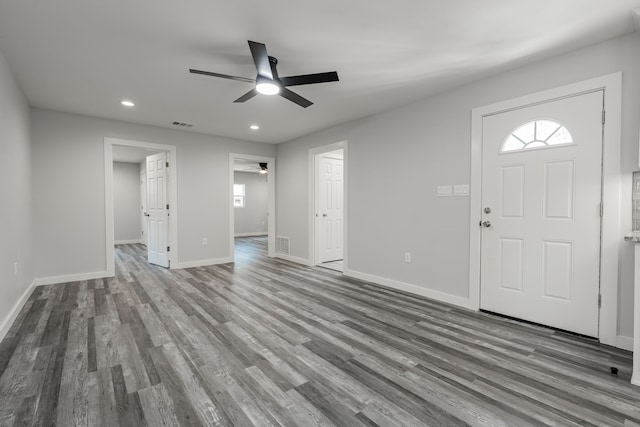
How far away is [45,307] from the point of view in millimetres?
3350

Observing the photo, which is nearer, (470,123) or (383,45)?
(383,45)

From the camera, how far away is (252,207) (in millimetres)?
11156

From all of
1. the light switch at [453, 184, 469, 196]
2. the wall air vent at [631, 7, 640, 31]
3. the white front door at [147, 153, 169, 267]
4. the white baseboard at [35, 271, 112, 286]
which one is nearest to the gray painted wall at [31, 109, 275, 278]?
the white baseboard at [35, 271, 112, 286]

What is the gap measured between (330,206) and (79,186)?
163 inches

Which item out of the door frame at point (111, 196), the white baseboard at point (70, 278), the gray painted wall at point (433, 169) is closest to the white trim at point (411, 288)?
the gray painted wall at point (433, 169)

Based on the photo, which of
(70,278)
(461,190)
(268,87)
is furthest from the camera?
(70,278)

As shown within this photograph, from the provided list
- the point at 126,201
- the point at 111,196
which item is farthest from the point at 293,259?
the point at 126,201

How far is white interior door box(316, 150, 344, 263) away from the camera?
571cm

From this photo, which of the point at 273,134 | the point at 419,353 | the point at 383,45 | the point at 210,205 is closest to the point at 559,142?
the point at 383,45

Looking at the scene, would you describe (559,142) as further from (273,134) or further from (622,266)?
(273,134)

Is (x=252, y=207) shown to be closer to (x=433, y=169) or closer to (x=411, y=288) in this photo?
(x=411, y=288)

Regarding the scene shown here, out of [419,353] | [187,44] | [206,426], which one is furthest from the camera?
A: [187,44]

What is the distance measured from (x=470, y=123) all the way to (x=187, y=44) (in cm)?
296

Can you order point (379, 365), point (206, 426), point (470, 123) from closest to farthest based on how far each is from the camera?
1. point (206, 426)
2. point (379, 365)
3. point (470, 123)
